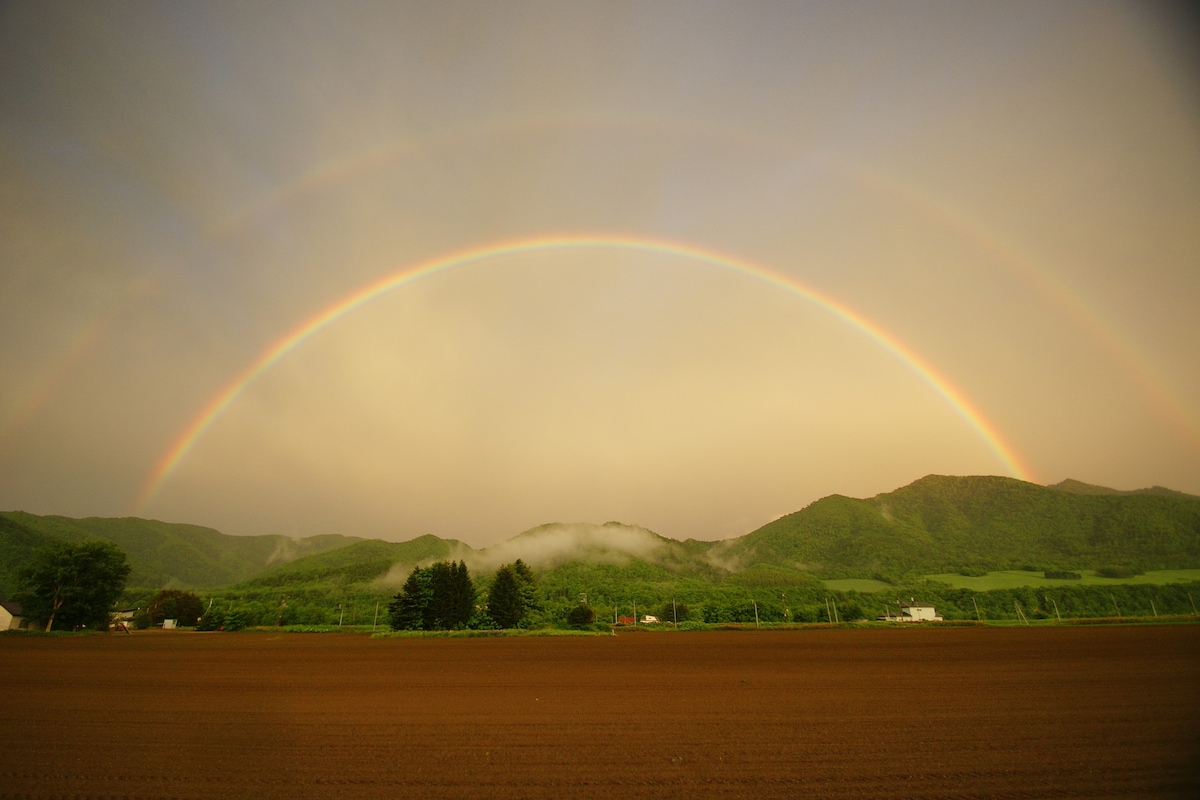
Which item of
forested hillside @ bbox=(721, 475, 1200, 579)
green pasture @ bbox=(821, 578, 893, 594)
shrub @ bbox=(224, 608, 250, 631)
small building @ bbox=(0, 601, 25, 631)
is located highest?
forested hillside @ bbox=(721, 475, 1200, 579)

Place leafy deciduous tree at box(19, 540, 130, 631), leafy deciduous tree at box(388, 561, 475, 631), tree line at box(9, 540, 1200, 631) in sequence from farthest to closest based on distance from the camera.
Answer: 1. leafy deciduous tree at box(388, 561, 475, 631)
2. tree line at box(9, 540, 1200, 631)
3. leafy deciduous tree at box(19, 540, 130, 631)

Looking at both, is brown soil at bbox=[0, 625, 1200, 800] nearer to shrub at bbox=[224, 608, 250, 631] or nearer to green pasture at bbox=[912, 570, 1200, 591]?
shrub at bbox=[224, 608, 250, 631]

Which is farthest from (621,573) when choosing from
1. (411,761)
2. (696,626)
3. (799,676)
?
(411,761)

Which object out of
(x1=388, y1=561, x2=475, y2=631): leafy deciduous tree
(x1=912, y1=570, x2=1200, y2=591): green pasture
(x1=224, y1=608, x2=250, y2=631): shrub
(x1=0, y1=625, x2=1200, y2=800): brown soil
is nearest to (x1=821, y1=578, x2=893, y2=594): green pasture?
(x1=912, y1=570, x2=1200, y2=591): green pasture

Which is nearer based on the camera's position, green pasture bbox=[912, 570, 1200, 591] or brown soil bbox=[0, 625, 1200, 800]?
brown soil bbox=[0, 625, 1200, 800]

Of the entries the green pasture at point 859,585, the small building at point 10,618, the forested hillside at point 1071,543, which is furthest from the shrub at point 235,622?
the forested hillside at point 1071,543

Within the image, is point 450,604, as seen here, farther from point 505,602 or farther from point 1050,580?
point 1050,580

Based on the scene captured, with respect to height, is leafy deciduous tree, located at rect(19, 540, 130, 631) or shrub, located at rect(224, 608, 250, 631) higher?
leafy deciduous tree, located at rect(19, 540, 130, 631)

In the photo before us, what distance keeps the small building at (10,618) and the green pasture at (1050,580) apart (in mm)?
180124

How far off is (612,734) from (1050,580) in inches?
6849

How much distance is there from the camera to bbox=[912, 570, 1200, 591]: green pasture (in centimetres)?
12588

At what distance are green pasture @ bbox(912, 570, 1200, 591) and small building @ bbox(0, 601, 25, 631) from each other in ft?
591

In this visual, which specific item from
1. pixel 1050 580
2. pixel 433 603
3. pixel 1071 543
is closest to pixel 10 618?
pixel 433 603

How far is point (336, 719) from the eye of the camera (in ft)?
49.3
